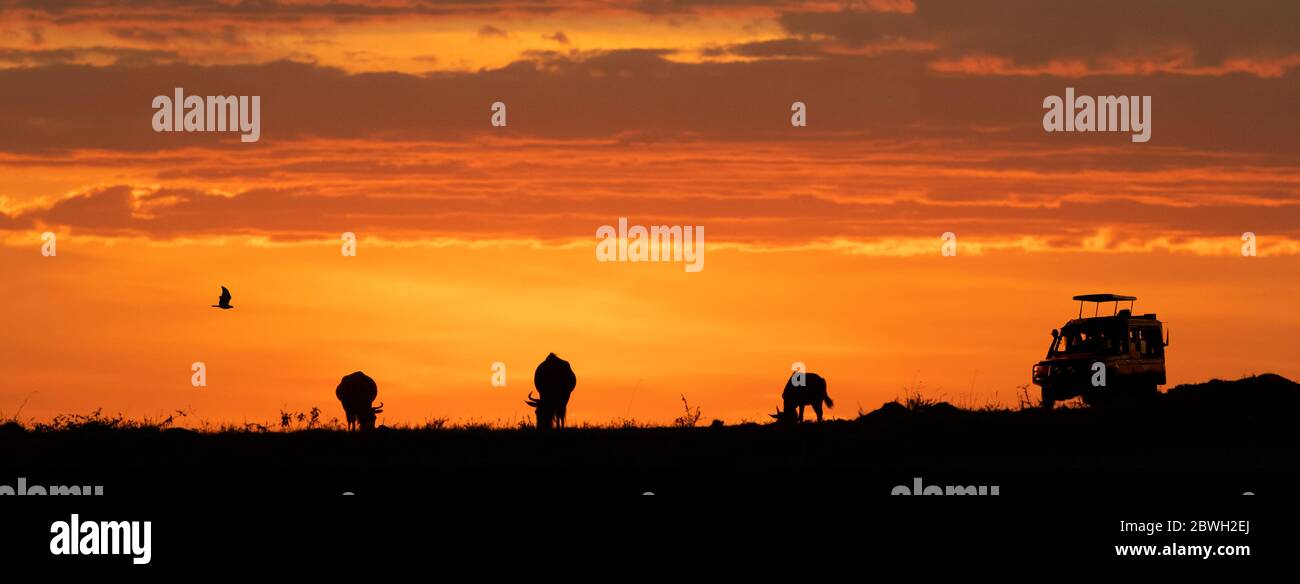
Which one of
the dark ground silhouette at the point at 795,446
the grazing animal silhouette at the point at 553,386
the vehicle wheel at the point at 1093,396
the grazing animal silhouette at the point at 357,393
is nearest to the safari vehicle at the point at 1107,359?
the vehicle wheel at the point at 1093,396

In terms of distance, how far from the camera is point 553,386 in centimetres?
5253

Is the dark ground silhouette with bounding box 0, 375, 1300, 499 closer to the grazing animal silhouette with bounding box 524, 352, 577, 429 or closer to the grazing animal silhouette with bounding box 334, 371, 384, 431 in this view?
the grazing animal silhouette with bounding box 524, 352, 577, 429

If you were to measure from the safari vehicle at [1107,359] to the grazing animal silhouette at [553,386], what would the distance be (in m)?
13.0

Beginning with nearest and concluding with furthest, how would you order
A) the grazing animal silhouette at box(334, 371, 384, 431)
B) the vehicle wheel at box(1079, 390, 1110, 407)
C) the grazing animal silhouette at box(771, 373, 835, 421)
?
the vehicle wheel at box(1079, 390, 1110, 407)
the grazing animal silhouette at box(771, 373, 835, 421)
the grazing animal silhouette at box(334, 371, 384, 431)

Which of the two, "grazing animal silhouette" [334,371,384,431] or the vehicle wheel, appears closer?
the vehicle wheel

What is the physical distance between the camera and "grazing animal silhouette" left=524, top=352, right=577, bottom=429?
166 feet

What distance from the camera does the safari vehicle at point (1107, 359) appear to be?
46.1 metres

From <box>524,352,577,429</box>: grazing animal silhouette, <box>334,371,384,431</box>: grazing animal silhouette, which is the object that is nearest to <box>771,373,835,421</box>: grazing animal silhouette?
<box>524,352,577,429</box>: grazing animal silhouette

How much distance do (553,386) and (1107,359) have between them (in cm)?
1555

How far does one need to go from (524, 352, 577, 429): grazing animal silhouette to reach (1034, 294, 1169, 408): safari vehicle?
42.5ft
